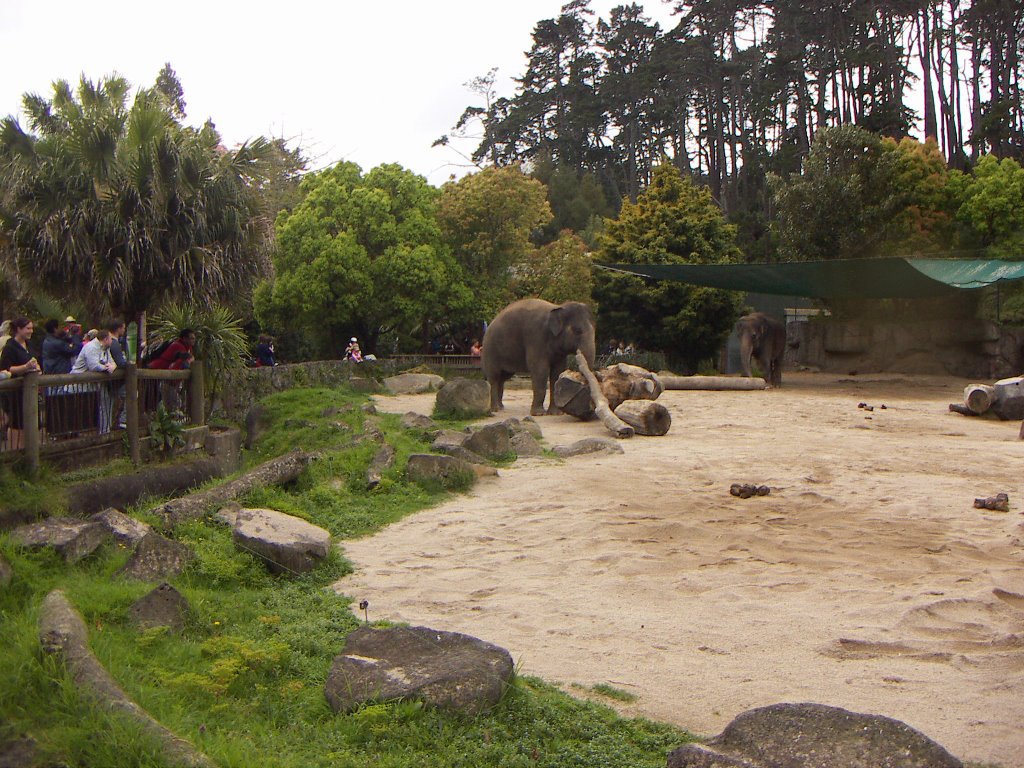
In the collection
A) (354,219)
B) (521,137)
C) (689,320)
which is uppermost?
(521,137)

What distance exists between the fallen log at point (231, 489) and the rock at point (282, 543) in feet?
2.82

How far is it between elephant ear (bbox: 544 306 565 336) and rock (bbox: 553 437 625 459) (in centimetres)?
463

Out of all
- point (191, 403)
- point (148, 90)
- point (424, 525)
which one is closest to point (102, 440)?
point (191, 403)

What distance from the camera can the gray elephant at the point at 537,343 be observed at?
53.0 ft

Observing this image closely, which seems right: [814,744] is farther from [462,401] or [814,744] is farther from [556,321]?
[556,321]

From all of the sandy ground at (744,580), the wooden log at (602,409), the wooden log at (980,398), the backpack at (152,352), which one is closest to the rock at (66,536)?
Answer: the sandy ground at (744,580)

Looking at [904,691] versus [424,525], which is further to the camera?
[424,525]

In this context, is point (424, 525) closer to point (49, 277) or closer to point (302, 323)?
point (49, 277)

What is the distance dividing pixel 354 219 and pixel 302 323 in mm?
2918

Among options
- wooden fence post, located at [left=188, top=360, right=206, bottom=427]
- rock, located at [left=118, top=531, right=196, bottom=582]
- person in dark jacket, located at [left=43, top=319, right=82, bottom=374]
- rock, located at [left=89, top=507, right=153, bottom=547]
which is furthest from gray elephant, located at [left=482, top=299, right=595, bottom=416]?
rock, located at [left=118, top=531, right=196, bottom=582]

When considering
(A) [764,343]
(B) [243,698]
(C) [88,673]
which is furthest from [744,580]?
(A) [764,343]

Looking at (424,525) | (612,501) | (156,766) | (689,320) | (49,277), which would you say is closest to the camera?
(156,766)

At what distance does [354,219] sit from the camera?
81.3ft

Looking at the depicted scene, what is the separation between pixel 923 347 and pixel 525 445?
16056mm
